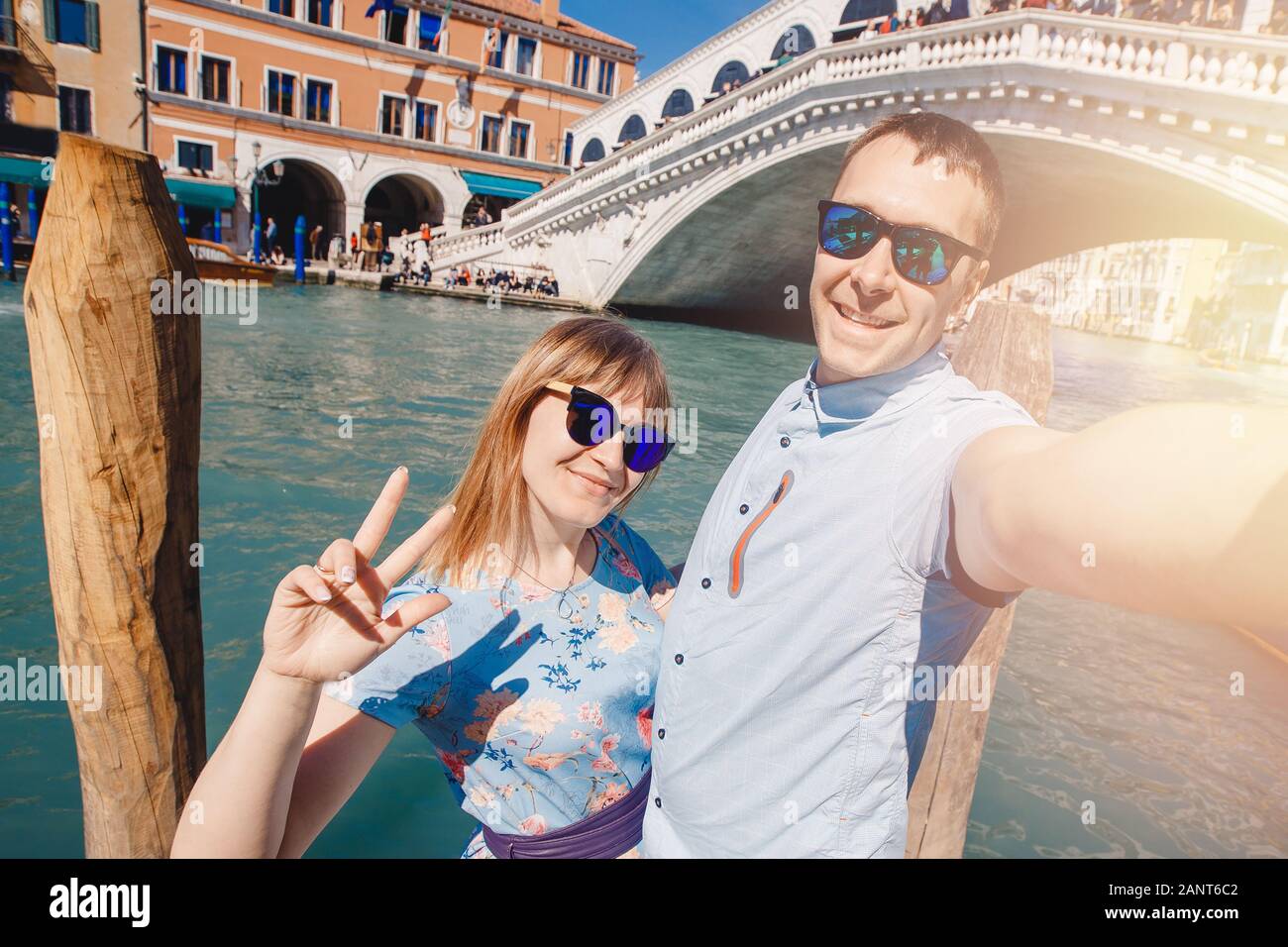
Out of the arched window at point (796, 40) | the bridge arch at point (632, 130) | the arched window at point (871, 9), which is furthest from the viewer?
the bridge arch at point (632, 130)

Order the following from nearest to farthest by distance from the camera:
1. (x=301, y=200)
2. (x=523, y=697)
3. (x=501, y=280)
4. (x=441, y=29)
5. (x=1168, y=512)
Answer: (x=1168, y=512), (x=523, y=697), (x=501, y=280), (x=441, y=29), (x=301, y=200)

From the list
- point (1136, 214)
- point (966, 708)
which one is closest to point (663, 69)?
point (1136, 214)

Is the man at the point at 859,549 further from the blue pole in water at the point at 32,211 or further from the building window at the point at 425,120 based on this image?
the building window at the point at 425,120

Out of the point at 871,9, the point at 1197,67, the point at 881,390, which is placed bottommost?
the point at 881,390

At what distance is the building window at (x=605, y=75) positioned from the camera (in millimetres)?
27703

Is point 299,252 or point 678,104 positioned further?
point 678,104

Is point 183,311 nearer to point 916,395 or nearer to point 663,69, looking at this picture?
point 916,395

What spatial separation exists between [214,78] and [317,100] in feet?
8.93

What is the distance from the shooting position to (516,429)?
1624 mm

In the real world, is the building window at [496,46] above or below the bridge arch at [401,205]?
above

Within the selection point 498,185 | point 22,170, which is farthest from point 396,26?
point 22,170

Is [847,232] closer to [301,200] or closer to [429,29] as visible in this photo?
[429,29]

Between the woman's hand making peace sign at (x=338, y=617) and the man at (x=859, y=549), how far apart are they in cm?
50

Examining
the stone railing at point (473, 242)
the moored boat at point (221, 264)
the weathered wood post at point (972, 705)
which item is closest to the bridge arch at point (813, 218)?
the stone railing at point (473, 242)
